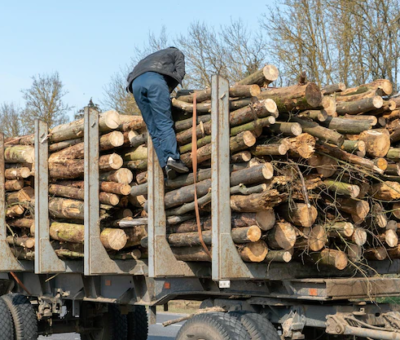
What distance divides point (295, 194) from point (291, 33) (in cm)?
1562

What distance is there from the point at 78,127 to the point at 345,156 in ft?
10.9

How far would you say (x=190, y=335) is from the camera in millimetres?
6566

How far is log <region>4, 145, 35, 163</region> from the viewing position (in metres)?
8.91

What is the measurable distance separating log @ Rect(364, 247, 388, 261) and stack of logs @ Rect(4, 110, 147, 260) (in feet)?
7.76

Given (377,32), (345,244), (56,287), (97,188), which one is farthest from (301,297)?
(377,32)

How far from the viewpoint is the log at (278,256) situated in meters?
6.02

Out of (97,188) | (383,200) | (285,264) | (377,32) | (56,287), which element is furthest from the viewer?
(377,32)

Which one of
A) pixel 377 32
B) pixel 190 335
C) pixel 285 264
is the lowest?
pixel 190 335

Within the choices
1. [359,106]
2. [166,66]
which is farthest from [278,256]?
[166,66]

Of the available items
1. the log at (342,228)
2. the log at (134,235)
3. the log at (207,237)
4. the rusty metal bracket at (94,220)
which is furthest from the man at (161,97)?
the log at (342,228)

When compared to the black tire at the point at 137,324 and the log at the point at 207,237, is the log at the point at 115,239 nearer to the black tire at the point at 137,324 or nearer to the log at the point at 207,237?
the log at the point at 207,237

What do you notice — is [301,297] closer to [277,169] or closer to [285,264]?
[285,264]

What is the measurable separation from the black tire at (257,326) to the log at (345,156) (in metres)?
1.62

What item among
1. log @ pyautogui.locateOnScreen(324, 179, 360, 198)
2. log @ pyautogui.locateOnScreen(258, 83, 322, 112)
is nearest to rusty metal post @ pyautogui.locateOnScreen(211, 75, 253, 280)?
log @ pyautogui.locateOnScreen(258, 83, 322, 112)
